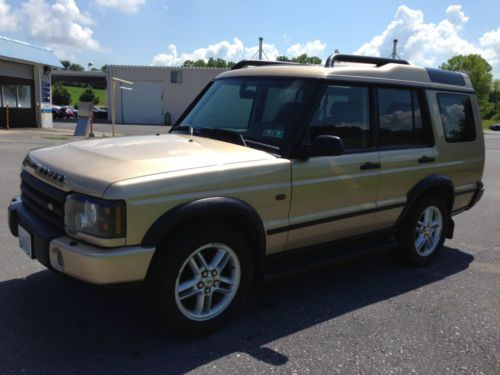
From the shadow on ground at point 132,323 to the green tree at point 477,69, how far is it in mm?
85752

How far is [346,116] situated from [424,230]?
1.75 meters

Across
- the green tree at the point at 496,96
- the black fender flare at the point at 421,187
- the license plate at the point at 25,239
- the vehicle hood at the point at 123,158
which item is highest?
the green tree at the point at 496,96

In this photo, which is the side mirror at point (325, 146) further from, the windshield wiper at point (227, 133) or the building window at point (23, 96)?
the building window at point (23, 96)

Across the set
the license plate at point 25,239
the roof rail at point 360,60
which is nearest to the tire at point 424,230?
the roof rail at point 360,60

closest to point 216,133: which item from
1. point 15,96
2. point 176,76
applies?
point 15,96

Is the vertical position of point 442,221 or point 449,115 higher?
point 449,115

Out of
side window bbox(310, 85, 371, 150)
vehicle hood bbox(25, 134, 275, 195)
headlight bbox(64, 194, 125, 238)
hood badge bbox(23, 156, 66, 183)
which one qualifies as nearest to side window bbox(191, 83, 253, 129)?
vehicle hood bbox(25, 134, 275, 195)

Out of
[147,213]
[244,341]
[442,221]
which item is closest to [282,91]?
[147,213]

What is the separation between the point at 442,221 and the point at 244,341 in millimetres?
2913

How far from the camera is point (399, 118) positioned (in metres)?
4.47

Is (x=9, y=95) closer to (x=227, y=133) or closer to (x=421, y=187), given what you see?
(x=227, y=133)

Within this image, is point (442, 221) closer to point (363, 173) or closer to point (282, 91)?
point (363, 173)

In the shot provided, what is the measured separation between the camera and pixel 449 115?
Answer: 198 inches

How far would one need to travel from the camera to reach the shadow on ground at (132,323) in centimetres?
294
